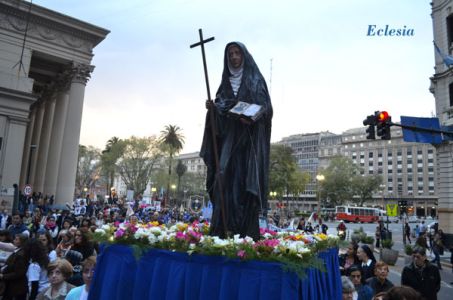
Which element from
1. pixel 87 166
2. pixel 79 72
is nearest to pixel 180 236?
pixel 79 72

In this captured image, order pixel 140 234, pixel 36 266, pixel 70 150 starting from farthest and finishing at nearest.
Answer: pixel 70 150 < pixel 36 266 < pixel 140 234

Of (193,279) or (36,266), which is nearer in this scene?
(193,279)

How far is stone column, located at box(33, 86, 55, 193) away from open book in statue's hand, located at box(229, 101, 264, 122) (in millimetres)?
32518

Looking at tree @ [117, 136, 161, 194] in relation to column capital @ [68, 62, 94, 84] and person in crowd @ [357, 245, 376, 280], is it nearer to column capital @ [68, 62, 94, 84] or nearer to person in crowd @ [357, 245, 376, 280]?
column capital @ [68, 62, 94, 84]

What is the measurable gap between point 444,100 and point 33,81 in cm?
3261

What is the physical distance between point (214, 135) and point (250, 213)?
1207 mm

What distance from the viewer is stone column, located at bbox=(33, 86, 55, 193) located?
33.8 m

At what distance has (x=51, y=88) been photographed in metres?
35.8

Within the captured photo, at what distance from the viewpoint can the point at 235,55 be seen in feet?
17.6

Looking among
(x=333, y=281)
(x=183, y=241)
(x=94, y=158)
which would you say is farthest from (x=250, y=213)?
(x=94, y=158)

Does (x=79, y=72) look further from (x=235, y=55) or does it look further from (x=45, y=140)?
(x=235, y=55)

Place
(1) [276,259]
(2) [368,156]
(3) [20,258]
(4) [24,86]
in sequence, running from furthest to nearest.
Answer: (2) [368,156] → (4) [24,86] → (3) [20,258] → (1) [276,259]

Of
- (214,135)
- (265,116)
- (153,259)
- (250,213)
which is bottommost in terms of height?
(153,259)

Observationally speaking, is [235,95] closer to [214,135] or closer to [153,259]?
[214,135]
